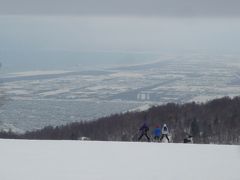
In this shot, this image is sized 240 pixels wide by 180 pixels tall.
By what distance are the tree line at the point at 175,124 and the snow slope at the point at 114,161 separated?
1157 inches

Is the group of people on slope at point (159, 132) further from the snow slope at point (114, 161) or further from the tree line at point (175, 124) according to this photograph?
the tree line at point (175, 124)

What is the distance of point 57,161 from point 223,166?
10.9 feet

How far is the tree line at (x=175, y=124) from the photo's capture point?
47381 millimetres

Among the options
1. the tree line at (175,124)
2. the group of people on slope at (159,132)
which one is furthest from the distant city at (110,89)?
the group of people on slope at (159,132)

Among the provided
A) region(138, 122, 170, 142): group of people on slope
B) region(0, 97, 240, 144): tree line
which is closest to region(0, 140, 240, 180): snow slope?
region(138, 122, 170, 142): group of people on slope

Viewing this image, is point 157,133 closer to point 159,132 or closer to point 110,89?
point 159,132

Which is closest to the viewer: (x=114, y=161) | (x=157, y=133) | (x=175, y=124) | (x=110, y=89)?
(x=114, y=161)

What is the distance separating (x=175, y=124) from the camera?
54188mm

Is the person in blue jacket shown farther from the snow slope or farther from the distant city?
the distant city

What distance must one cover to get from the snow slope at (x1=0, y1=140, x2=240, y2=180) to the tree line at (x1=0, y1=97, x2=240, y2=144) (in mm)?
29380

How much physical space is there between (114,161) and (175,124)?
4478 cm

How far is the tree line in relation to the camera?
1865 inches

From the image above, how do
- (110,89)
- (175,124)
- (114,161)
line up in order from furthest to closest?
(110,89), (175,124), (114,161)

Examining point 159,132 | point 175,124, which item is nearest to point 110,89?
point 175,124
